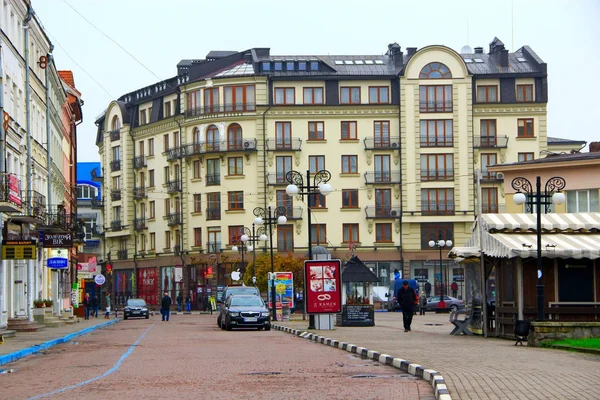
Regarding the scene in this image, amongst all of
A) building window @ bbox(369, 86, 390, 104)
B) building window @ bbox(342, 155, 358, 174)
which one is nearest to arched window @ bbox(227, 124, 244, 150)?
building window @ bbox(342, 155, 358, 174)

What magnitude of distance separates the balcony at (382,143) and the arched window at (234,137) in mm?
9824

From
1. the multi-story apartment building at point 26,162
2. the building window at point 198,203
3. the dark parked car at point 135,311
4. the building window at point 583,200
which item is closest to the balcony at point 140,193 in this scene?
the building window at point 198,203

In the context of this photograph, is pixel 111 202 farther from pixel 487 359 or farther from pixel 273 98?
pixel 487 359

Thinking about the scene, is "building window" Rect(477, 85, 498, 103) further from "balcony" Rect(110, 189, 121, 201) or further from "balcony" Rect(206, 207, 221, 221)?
"balcony" Rect(110, 189, 121, 201)

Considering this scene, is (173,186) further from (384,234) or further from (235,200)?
(384,234)

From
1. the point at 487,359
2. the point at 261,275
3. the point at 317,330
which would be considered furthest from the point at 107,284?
the point at 487,359

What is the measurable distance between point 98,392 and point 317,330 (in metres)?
22.7

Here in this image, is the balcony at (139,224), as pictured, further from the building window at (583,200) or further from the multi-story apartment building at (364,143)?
the building window at (583,200)

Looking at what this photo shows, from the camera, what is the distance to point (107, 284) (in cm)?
10556

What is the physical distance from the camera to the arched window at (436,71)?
8638 centimetres

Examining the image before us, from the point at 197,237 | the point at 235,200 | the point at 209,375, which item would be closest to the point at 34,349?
the point at 209,375

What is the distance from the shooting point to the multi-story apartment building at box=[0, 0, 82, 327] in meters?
37.8

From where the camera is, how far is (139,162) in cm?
9981

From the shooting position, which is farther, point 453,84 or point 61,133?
point 453,84
